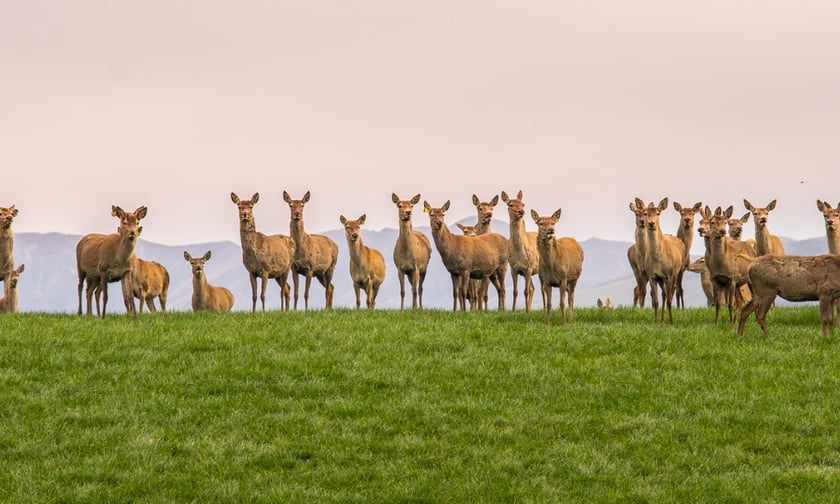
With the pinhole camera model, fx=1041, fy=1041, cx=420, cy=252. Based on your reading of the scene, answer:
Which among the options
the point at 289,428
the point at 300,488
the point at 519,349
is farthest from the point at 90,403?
the point at 519,349

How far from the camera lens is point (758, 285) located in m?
21.7

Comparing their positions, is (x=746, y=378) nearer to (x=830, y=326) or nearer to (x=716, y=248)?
(x=830, y=326)

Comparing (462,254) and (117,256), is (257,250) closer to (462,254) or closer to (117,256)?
(117,256)

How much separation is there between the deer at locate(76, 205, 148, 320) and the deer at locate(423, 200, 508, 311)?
26.5 ft

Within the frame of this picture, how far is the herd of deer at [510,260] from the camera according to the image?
21.8 m

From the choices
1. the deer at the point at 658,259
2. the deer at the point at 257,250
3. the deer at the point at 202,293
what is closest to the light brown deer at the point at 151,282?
the deer at the point at 202,293

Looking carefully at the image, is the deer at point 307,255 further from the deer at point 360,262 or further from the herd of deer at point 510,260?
the deer at point 360,262

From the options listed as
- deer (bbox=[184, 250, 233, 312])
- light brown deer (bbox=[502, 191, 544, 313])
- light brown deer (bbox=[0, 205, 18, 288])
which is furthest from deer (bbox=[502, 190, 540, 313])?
light brown deer (bbox=[0, 205, 18, 288])

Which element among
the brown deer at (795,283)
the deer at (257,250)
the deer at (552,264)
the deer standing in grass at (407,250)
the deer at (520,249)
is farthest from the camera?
the deer at (257,250)

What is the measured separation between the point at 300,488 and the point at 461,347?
7.57 meters

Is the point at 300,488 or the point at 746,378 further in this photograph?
the point at 746,378

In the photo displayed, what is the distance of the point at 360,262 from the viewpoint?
100 feet

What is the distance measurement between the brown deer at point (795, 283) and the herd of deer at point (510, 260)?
0.07 feet

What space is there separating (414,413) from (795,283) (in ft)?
32.4
